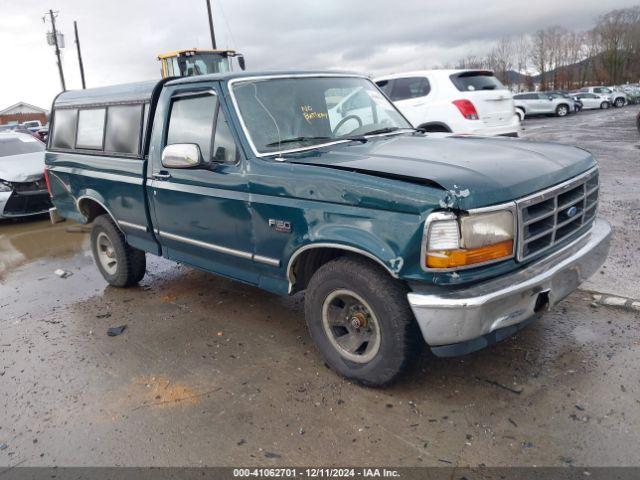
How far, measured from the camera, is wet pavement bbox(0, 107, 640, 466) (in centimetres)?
278

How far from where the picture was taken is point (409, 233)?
273 cm

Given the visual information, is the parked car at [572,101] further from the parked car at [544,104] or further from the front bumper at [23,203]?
the front bumper at [23,203]

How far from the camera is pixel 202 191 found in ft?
12.8

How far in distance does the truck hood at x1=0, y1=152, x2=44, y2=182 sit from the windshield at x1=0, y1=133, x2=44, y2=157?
0.27 m

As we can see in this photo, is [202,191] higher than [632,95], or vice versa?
[632,95]

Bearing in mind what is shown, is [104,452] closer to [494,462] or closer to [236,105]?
[494,462]

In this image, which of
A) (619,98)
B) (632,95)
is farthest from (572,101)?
(632,95)

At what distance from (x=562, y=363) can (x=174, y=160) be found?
2.97 metres

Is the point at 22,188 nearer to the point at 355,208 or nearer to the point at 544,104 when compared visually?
the point at 355,208

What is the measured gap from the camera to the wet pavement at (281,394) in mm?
2777

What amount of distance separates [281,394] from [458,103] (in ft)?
23.0

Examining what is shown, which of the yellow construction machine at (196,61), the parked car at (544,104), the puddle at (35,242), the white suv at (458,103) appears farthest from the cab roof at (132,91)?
the parked car at (544,104)

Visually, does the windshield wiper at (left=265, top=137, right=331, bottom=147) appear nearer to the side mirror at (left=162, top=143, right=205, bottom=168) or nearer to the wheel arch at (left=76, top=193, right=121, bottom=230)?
the side mirror at (left=162, top=143, right=205, bottom=168)

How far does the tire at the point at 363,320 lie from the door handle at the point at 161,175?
1641 millimetres
